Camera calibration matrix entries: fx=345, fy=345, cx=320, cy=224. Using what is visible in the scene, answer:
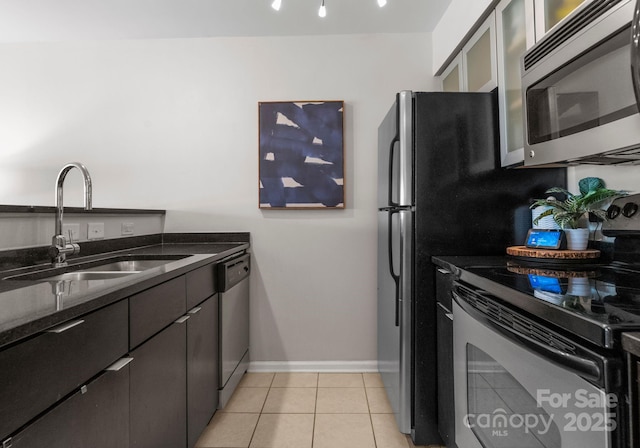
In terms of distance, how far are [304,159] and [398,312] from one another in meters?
1.31

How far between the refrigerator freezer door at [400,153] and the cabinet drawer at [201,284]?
3.42 ft

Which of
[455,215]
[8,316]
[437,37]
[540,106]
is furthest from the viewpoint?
[437,37]

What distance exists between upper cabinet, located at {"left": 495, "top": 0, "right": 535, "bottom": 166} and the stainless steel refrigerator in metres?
0.06

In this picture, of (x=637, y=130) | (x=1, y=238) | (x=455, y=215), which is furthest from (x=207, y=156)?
(x=637, y=130)

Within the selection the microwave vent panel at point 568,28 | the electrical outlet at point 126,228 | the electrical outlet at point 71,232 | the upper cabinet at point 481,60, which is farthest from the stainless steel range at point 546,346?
the electrical outlet at point 126,228

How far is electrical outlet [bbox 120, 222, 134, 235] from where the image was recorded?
2250mm

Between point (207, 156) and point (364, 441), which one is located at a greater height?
point (207, 156)

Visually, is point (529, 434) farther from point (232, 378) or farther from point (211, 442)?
point (232, 378)

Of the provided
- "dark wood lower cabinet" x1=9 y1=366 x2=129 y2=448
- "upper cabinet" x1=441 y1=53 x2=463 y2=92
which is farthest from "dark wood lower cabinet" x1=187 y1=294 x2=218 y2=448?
"upper cabinet" x1=441 y1=53 x2=463 y2=92

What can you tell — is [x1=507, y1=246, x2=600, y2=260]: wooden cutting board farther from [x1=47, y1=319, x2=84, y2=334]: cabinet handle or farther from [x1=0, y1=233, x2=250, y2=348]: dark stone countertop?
[x1=47, y1=319, x2=84, y2=334]: cabinet handle

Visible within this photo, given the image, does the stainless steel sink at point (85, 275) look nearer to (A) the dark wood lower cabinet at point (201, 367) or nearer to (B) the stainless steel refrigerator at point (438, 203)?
(A) the dark wood lower cabinet at point (201, 367)

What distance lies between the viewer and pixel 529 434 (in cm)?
89

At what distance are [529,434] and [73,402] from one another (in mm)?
1140

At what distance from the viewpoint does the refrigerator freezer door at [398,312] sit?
170cm
